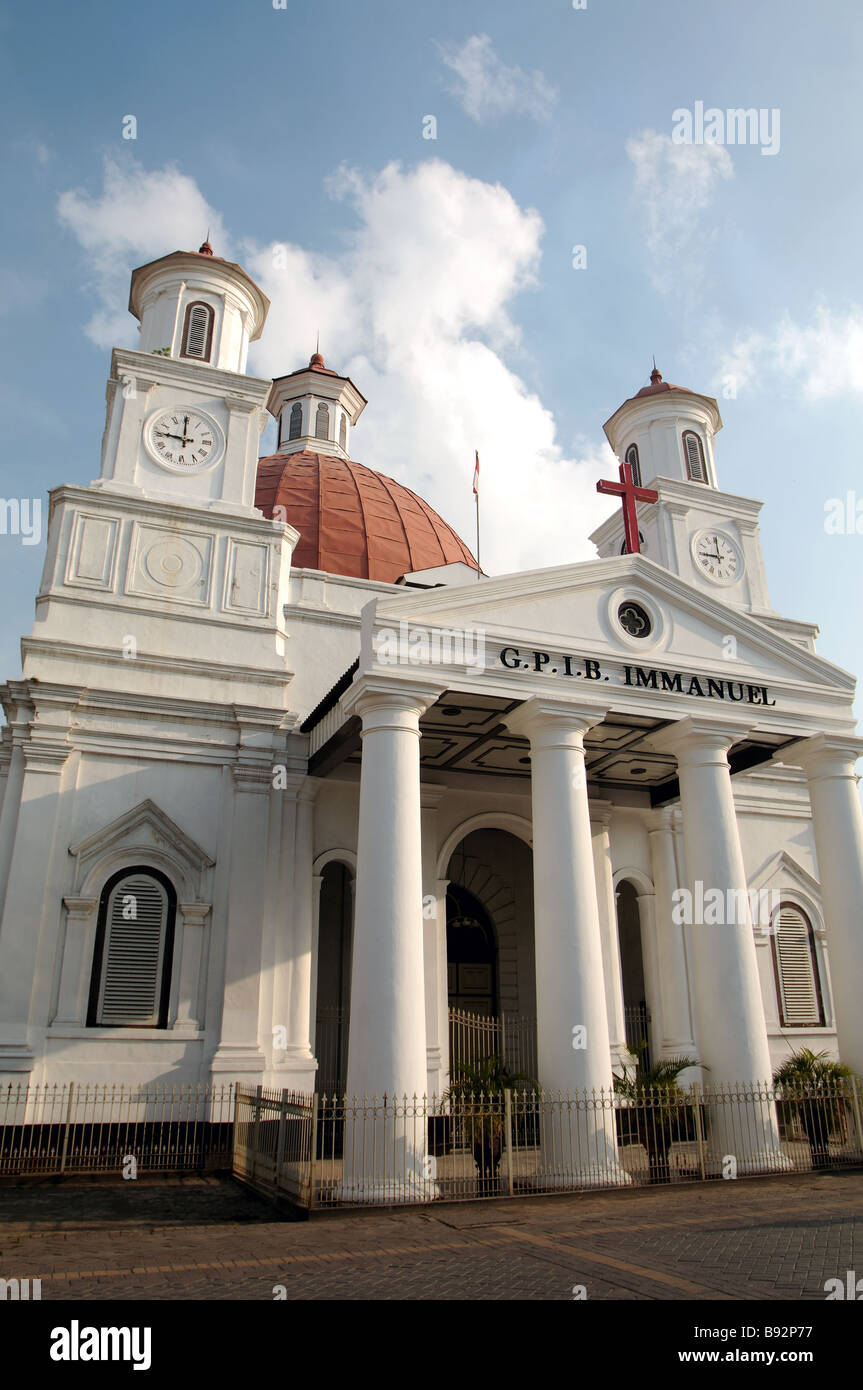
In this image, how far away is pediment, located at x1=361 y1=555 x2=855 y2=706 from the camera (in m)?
14.7

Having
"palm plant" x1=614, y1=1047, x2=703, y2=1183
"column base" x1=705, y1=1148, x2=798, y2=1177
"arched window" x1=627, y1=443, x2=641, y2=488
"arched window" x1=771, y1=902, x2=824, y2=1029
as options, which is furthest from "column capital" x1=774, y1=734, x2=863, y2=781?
"arched window" x1=627, y1=443, x2=641, y2=488

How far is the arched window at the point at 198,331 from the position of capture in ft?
71.3

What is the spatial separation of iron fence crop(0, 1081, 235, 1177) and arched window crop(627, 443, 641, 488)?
18.3 meters

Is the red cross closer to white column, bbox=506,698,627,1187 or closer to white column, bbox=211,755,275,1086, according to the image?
white column, bbox=506,698,627,1187

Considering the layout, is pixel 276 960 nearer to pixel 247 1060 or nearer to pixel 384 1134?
pixel 247 1060

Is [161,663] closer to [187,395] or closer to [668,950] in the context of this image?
[187,395]

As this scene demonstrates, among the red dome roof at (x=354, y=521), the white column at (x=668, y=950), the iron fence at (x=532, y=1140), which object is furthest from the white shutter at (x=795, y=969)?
the red dome roof at (x=354, y=521)

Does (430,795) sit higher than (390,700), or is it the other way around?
(430,795)

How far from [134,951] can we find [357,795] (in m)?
5.04

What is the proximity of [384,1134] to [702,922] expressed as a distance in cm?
614

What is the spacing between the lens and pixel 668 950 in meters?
21.0

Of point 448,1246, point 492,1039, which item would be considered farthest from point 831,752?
point 448,1246

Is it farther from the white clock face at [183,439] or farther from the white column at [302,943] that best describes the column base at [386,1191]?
the white clock face at [183,439]
